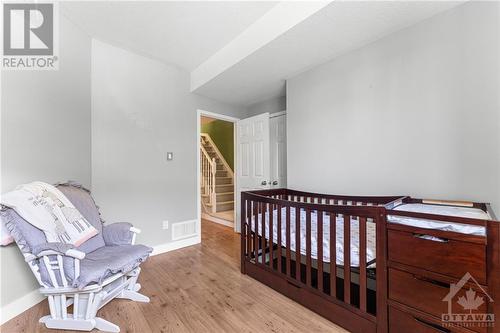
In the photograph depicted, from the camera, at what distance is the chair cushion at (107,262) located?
1382 mm

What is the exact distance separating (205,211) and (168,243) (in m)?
2.17

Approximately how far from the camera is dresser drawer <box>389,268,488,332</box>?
107cm

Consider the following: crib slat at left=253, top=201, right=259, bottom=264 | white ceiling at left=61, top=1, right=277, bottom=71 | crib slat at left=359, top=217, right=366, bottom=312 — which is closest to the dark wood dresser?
crib slat at left=359, top=217, right=366, bottom=312

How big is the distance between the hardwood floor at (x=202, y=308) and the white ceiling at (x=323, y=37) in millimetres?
2284

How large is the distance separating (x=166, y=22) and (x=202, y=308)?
2.60m

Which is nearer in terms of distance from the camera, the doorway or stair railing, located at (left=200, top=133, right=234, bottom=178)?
the doorway

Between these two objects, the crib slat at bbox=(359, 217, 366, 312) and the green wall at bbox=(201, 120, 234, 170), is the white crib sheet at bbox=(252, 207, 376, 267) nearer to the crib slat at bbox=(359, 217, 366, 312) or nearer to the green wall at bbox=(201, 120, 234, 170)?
the crib slat at bbox=(359, 217, 366, 312)

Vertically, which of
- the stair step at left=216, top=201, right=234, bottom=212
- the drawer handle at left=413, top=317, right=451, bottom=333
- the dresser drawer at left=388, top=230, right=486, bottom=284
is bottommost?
the stair step at left=216, top=201, right=234, bottom=212

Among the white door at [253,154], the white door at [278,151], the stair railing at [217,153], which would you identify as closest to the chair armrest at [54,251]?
the white door at [253,154]

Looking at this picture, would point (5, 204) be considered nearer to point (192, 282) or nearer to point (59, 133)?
point (59, 133)

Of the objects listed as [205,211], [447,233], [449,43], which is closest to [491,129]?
[449,43]

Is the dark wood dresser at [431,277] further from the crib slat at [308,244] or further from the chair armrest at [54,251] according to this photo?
the chair armrest at [54,251]

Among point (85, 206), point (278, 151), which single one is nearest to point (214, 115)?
point (278, 151)

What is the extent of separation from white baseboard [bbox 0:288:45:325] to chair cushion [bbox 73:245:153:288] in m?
0.57
